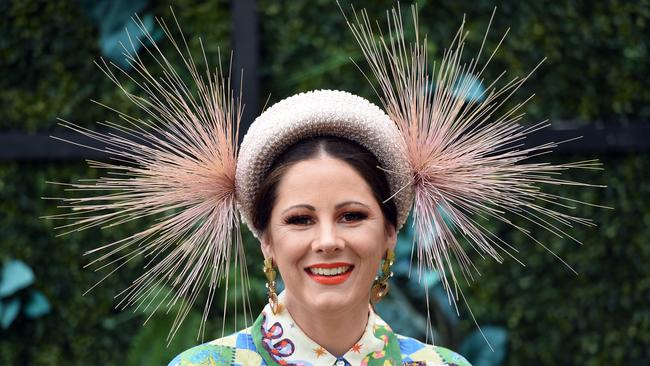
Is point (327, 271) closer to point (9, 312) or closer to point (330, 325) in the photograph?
point (330, 325)

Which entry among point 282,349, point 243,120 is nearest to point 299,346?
point 282,349

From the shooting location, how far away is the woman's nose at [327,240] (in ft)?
7.37

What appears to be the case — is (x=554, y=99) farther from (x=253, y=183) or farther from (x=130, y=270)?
(x=253, y=183)

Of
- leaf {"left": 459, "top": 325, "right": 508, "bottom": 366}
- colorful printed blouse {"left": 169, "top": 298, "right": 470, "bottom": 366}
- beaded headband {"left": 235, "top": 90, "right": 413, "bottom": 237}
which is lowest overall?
leaf {"left": 459, "top": 325, "right": 508, "bottom": 366}

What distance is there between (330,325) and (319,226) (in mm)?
243

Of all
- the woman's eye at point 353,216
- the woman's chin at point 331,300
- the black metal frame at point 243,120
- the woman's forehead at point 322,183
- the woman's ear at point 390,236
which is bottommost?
the woman's chin at point 331,300

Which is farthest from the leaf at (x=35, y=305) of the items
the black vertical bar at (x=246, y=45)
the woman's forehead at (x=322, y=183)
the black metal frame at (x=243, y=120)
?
the woman's forehead at (x=322, y=183)

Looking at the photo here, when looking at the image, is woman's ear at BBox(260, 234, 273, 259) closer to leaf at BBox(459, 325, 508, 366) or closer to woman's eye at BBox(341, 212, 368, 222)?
woman's eye at BBox(341, 212, 368, 222)

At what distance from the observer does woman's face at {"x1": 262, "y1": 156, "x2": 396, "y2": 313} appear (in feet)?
7.45

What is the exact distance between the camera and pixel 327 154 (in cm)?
231

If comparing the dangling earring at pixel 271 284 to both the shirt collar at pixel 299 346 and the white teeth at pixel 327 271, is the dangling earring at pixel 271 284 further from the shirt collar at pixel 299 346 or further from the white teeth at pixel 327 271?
the white teeth at pixel 327 271

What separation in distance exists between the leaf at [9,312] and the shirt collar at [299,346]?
199 centimetres

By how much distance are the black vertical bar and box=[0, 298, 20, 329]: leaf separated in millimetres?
1101

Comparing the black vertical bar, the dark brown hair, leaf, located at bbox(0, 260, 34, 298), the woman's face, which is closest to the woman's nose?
the woman's face
